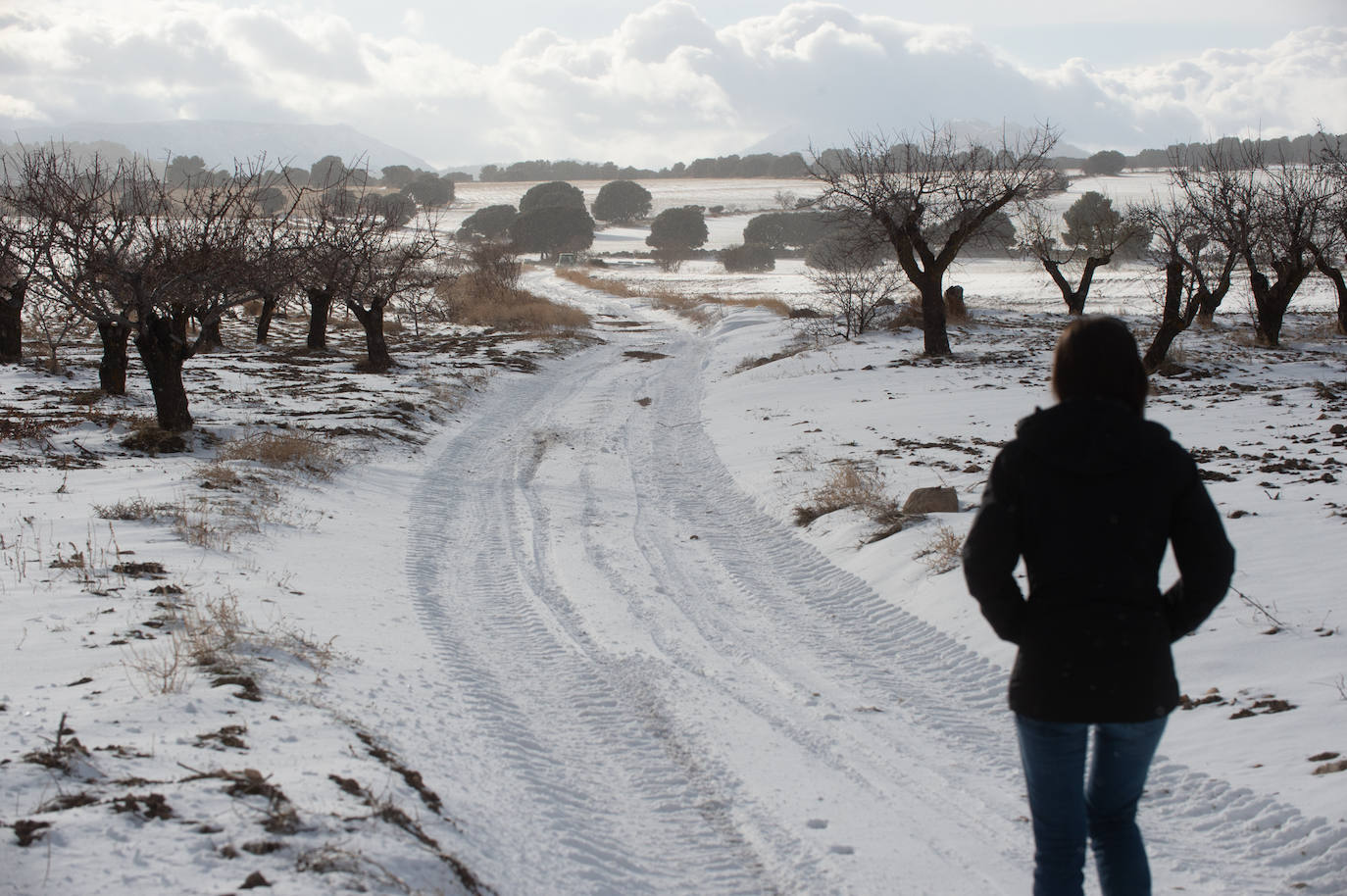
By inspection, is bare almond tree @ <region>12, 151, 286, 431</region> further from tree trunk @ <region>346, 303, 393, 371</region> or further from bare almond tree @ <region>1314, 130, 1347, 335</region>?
bare almond tree @ <region>1314, 130, 1347, 335</region>

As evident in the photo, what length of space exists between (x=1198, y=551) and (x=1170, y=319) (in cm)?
1862

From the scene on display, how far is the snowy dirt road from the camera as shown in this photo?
3783 millimetres

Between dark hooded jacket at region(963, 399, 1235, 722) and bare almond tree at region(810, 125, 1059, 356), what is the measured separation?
65.2 feet

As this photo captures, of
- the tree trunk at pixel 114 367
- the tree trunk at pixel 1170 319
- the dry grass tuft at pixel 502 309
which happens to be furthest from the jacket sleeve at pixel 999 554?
the dry grass tuft at pixel 502 309

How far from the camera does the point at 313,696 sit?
4879 millimetres

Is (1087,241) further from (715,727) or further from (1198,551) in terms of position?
(1198,551)

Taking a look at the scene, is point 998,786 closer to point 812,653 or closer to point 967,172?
point 812,653

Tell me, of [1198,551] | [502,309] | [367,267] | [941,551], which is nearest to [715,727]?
[1198,551]

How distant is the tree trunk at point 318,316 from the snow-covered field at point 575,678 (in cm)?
1116

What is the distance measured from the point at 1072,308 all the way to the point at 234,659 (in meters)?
33.5

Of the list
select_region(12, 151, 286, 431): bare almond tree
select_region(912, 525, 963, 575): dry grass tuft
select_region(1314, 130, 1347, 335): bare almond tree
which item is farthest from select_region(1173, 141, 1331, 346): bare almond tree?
select_region(12, 151, 286, 431): bare almond tree

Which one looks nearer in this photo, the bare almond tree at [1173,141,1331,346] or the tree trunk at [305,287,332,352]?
the bare almond tree at [1173,141,1331,346]

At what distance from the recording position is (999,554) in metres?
2.60

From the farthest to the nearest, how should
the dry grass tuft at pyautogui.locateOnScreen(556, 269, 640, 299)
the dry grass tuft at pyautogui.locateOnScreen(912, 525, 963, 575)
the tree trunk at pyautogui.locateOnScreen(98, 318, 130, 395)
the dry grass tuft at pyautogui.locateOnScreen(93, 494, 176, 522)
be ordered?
1. the dry grass tuft at pyautogui.locateOnScreen(556, 269, 640, 299)
2. the tree trunk at pyautogui.locateOnScreen(98, 318, 130, 395)
3. the dry grass tuft at pyautogui.locateOnScreen(93, 494, 176, 522)
4. the dry grass tuft at pyautogui.locateOnScreen(912, 525, 963, 575)
